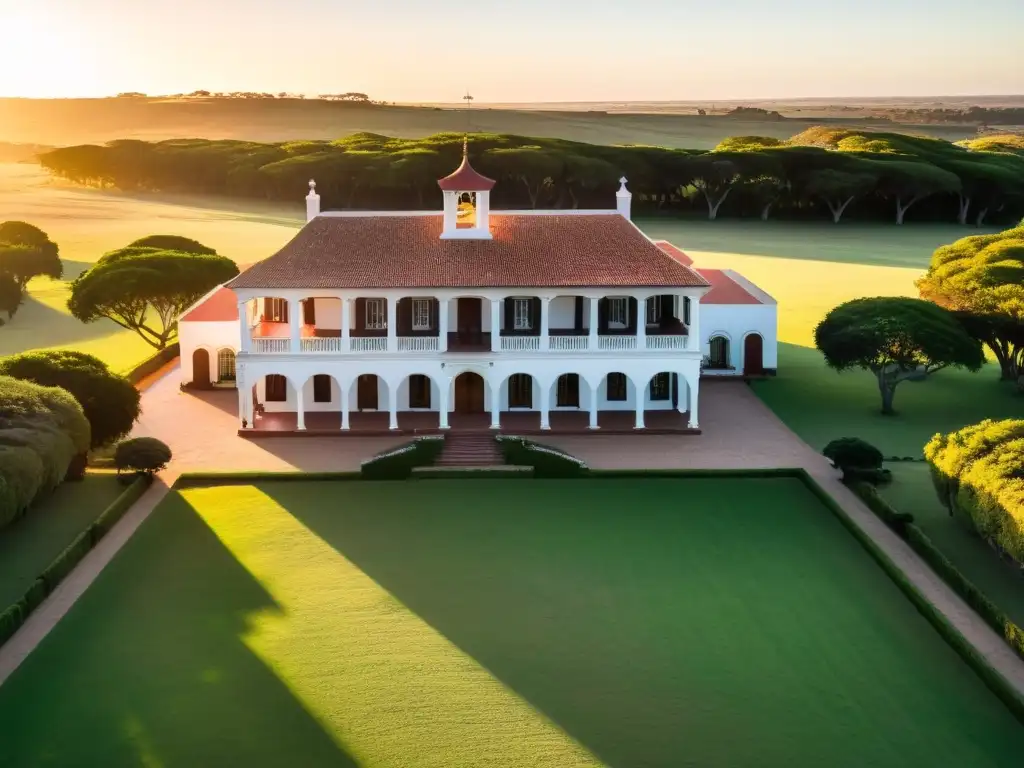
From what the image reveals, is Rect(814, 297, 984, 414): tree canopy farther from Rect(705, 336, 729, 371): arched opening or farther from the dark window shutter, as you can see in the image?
the dark window shutter

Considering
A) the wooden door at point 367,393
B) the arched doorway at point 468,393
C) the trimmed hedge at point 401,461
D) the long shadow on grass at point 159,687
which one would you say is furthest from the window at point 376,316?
the long shadow on grass at point 159,687

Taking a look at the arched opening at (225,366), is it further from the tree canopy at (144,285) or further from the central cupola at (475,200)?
the central cupola at (475,200)

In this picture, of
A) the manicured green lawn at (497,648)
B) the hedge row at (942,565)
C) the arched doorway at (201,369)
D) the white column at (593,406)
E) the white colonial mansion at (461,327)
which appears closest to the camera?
the manicured green lawn at (497,648)

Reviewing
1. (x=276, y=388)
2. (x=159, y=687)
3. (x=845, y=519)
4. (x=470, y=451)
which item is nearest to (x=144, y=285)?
(x=276, y=388)

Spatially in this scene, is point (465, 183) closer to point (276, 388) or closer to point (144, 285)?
point (276, 388)

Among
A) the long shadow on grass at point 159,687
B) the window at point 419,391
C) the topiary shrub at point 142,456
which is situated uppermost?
the window at point 419,391

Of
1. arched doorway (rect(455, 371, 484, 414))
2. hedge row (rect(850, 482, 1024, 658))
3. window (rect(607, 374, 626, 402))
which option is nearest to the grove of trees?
arched doorway (rect(455, 371, 484, 414))
